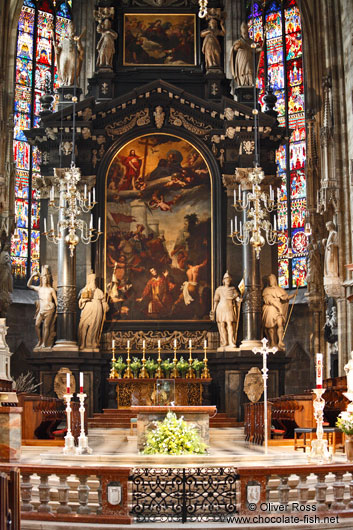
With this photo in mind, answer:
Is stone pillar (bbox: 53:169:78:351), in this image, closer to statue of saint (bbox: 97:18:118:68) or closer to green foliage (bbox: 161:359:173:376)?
green foliage (bbox: 161:359:173:376)

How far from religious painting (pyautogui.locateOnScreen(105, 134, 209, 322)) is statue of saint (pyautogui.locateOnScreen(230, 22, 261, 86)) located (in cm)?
230

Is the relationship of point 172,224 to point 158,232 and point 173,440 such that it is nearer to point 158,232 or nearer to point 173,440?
point 158,232

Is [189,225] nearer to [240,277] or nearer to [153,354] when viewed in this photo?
[240,277]

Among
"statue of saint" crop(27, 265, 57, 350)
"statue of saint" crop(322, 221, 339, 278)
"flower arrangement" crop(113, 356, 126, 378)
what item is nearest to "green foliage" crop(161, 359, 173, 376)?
"flower arrangement" crop(113, 356, 126, 378)

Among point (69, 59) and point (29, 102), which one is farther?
point (29, 102)

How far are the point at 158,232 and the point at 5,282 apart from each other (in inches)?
171

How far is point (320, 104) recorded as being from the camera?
27.2 metres

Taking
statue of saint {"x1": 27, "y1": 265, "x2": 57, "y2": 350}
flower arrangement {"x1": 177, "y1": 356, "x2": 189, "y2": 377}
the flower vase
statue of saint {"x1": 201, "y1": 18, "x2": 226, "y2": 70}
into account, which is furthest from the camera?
statue of saint {"x1": 201, "y1": 18, "x2": 226, "y2": 70}

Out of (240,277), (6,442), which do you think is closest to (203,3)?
(6,442)

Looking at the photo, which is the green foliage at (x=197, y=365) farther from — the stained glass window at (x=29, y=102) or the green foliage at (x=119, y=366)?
the stained glass window at (x=29, y=102)

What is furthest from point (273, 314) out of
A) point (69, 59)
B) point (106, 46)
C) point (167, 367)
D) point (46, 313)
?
point (69, 59)

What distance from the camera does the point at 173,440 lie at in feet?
44.1

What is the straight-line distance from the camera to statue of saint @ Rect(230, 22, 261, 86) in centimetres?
2402

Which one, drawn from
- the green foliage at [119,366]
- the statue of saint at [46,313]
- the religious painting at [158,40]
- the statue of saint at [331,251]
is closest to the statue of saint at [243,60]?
the religious painting at [158,40]
